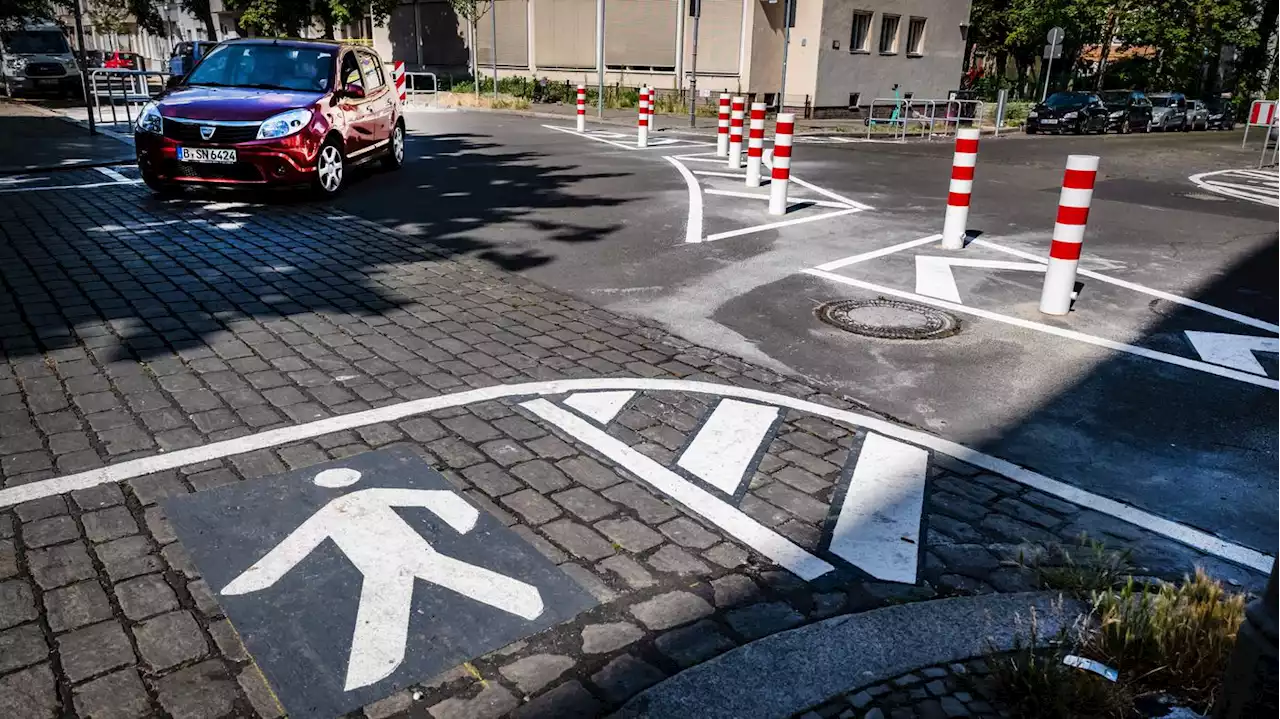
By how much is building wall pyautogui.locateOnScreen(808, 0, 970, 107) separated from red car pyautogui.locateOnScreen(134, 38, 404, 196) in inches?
994

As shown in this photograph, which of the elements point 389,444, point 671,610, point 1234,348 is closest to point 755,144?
point 1234,348

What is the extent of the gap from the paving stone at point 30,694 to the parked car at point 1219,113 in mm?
45862

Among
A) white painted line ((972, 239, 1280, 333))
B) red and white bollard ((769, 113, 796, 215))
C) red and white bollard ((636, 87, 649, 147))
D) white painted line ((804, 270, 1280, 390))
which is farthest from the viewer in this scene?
red and white bollard ((636, 87, 649, 147))

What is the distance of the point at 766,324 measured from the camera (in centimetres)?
681

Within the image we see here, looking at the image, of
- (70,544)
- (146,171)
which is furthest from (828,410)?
(146,171)

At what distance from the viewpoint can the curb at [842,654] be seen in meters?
2.65

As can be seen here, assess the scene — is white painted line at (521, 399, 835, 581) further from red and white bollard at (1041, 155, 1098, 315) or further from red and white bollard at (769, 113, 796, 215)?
red and white bollard at (769, 113, 796, 215)

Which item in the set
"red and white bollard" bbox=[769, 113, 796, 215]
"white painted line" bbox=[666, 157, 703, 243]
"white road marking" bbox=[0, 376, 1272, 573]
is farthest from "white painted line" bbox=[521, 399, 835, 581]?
"red and white bollard" bbox=[769, 113, 796, 215]

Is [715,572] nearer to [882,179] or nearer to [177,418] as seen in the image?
[177,418]

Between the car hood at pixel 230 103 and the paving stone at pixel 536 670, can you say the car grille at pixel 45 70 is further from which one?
the paving stone at pixel 536 670

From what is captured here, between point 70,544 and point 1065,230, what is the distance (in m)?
6.66

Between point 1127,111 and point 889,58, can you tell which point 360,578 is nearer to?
point 1127,111

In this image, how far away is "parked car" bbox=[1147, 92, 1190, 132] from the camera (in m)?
35.4

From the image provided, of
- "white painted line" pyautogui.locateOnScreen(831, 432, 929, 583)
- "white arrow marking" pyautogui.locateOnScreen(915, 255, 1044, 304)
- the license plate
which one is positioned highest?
the license plate
